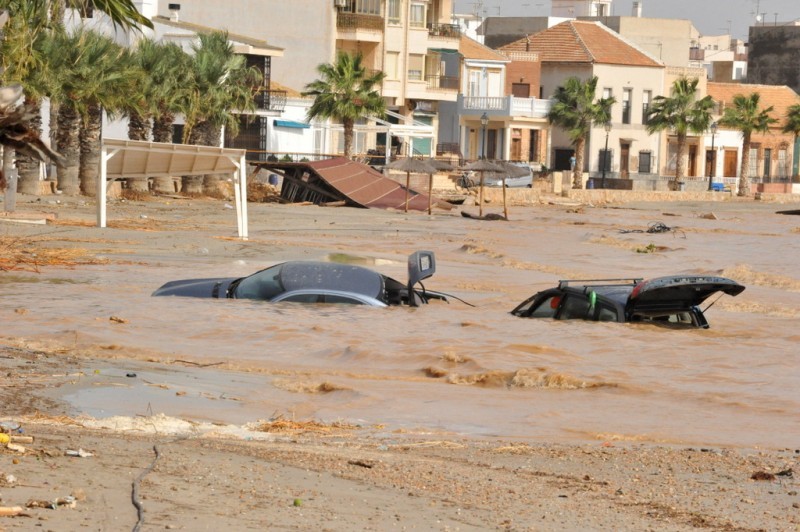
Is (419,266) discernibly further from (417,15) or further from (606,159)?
(606,159)

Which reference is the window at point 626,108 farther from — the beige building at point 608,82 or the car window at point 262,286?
the car window at point 262,286

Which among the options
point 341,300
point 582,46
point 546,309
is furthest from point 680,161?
point 341,300

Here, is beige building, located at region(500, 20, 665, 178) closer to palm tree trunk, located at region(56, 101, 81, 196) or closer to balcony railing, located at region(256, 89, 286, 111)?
balcony railing, located at region(256, 89, 286, 111)

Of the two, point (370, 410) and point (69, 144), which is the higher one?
point (69, 144)

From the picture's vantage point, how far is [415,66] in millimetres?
74062

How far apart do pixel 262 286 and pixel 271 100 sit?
49627 mm

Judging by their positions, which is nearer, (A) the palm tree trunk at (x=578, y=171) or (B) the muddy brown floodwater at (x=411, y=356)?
(B) the muddy brown floodwater at (x=411, y=356)

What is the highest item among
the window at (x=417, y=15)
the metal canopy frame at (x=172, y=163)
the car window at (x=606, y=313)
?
the window at (x=417, y=15)

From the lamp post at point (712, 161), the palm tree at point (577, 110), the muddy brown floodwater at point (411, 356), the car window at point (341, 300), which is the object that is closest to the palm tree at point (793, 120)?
the lamp post at point (712, 161)

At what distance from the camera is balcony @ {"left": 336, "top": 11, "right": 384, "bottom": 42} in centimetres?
7138

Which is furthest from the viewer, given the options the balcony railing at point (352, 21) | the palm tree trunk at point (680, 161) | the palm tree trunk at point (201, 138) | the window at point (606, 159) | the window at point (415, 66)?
the window at point (606, 159)

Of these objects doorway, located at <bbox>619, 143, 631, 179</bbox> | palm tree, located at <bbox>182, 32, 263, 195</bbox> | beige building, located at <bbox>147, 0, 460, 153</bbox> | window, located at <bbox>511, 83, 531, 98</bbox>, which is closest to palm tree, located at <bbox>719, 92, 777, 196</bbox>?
doorway, located at <bbox>619, 143, 631, 179</bbox>

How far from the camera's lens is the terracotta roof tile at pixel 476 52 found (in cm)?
8150

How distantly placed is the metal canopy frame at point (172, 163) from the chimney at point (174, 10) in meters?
34.3
